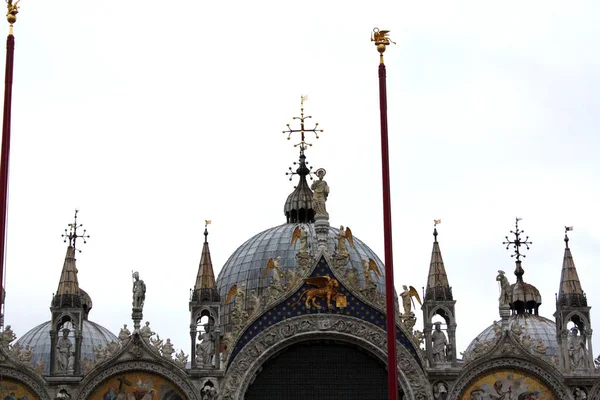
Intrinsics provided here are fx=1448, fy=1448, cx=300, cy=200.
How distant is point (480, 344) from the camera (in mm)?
39656

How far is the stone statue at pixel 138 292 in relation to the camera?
39656 millimetres

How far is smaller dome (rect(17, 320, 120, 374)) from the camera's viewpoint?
50.8 m

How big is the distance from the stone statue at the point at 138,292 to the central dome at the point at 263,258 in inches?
340

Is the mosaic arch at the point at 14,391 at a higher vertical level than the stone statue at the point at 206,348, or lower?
lower

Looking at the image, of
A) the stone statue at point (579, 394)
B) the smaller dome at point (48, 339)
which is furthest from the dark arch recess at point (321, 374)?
the smaller dome at point (48, 339)

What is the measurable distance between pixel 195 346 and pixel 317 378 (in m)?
3.45

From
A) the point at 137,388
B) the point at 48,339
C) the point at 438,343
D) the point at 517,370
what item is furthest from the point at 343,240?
the point at 48,339

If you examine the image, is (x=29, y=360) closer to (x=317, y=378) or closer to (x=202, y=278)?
(x=202, y=278)

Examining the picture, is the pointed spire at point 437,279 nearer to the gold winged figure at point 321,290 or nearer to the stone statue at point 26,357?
the gold winged figure at point 321,290

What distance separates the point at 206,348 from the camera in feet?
130

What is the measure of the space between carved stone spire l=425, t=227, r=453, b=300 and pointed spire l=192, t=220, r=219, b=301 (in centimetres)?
596

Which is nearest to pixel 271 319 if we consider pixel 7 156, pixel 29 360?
pixel 29 360

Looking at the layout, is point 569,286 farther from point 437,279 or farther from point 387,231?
point 387,231

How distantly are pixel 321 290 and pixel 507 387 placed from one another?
18.7 ft
